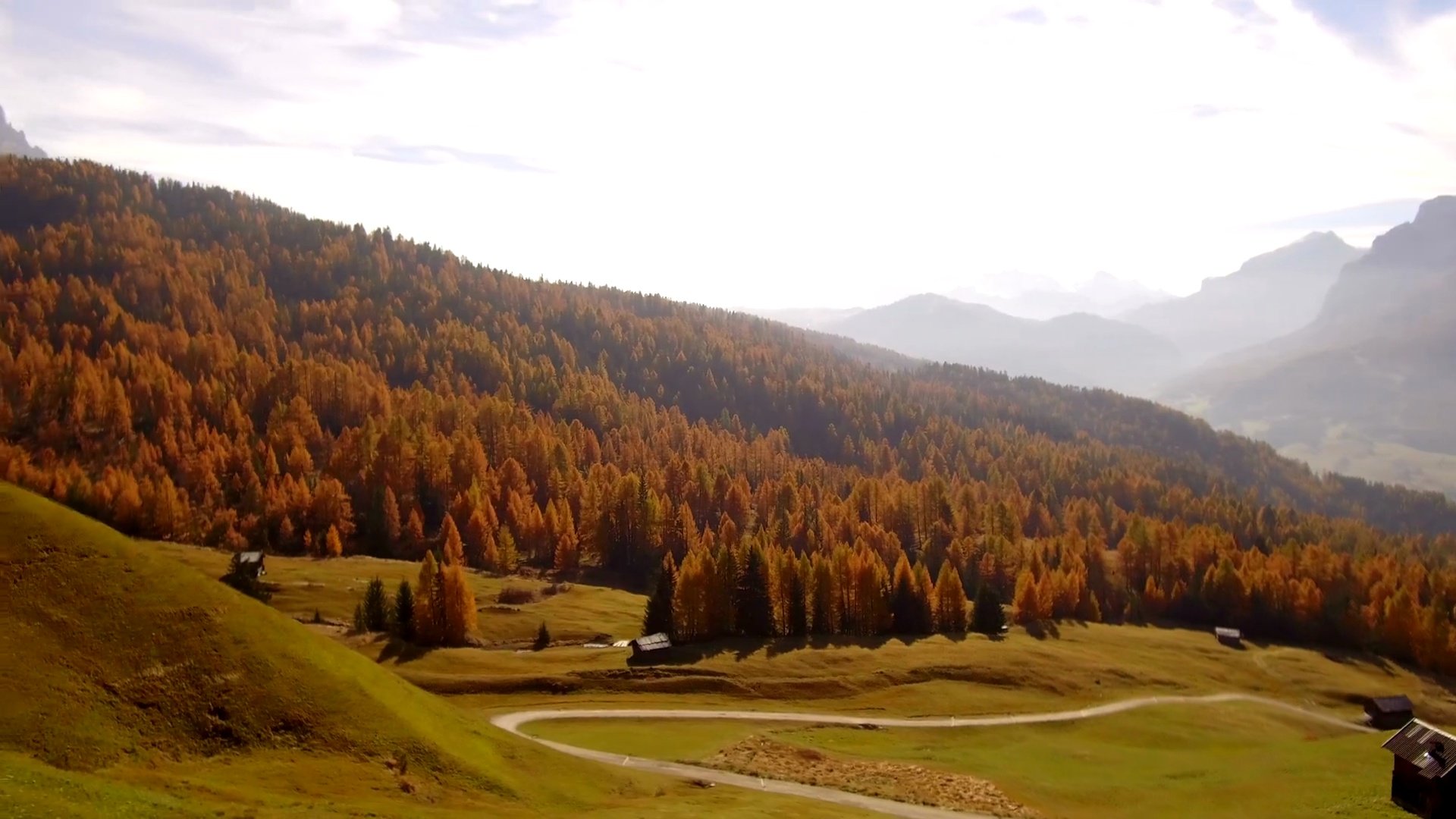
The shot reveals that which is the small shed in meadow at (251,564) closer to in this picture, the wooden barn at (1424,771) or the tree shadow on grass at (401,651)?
the tree shadow on grass at (401,651)

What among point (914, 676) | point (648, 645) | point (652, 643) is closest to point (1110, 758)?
point (914, 676)

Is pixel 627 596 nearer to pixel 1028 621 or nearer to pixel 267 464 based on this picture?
pixel 1028 621

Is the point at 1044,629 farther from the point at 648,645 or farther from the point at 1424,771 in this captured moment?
the point at 1424,771

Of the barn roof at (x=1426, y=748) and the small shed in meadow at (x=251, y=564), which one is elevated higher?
the barn roof at (x=1426, y=748)

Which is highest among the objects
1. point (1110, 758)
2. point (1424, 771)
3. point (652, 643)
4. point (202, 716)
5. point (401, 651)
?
point (202, 716)

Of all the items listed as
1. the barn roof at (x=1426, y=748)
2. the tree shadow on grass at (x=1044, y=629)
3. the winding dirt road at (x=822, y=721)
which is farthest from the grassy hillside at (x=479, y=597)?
the barn roof at (x=1426, y=748)

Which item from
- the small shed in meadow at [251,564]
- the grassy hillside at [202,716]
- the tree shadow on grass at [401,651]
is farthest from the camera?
the small shed in meadow at [251,564]
